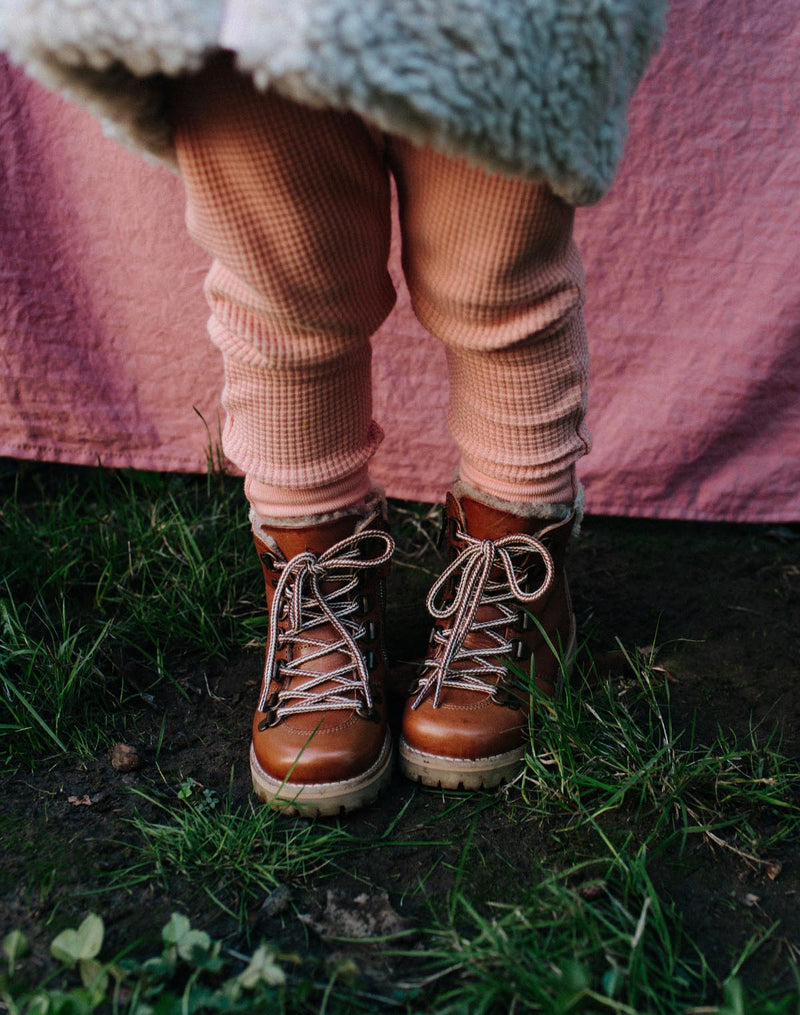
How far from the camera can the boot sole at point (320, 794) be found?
0.90 meters

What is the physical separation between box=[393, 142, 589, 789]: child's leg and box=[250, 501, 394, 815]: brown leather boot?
61mm

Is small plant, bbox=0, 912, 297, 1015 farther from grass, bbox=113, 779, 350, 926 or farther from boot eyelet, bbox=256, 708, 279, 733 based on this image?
boot eyelet, bbox=256, 708, 279, 733

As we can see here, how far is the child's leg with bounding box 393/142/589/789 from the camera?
0.75 m

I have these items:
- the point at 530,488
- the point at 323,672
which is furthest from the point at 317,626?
the point at 530,488

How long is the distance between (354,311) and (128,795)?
575 millimetres

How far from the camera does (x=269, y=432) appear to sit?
0.91 meters

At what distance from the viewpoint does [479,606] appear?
38.8 inches

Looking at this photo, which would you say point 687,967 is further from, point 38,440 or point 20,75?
point 20,75

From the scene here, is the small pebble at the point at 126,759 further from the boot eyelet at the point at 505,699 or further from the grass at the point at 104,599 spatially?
the boot eyelet at the point at 505,699

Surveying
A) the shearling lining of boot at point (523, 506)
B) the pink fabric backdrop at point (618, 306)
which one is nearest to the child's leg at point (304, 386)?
the shearling lining of boot at point (523, 506)

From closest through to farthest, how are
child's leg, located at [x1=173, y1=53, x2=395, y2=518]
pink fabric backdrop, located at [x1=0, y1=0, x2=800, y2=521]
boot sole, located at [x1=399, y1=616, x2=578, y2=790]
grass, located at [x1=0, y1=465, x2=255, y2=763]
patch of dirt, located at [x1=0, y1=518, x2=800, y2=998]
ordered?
child's leg, located at [x1=173, y1=53, x2=395, y2=518]
patch of dirt, located at [x1=0, y1=518, x2=800, y2=998]
boot sole, located at [x1=399, y1=616, x2=578, y2=790]
grass, located at [x1=0, y1=465, x2=255, y2=763]
pink fabric backdrop, located at [x1=0, y1=0, x2=800, y2=521]

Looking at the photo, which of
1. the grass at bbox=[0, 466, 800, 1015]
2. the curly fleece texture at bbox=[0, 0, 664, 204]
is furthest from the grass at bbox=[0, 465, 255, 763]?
the curly fleece texture at bbox=[0, 0, 664, 204]

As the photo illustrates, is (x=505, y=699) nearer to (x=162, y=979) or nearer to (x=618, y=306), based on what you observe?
(x=162, y=979)

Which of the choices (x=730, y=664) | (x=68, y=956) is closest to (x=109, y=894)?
(x=68, y=956)
